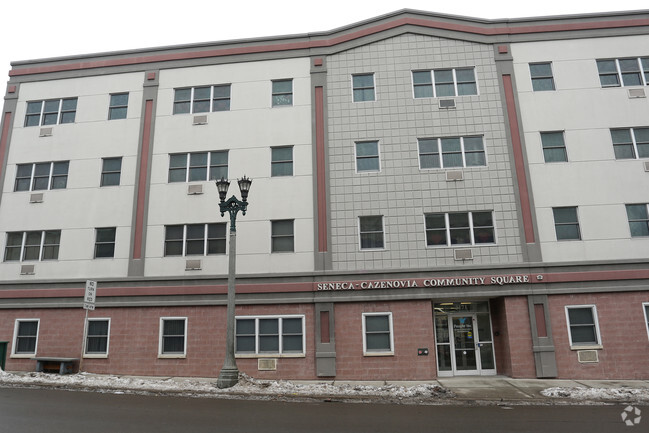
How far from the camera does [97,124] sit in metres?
20.4

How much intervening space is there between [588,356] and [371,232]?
28.7ft

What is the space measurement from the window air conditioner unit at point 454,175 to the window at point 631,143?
19.8ft

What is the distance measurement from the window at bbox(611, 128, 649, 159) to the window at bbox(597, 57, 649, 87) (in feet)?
6.84

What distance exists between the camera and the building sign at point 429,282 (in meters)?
16.6

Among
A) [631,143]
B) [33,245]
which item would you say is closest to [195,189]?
[33,245]

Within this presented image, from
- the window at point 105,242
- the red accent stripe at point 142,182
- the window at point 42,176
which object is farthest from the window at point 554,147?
the window at point 42,176

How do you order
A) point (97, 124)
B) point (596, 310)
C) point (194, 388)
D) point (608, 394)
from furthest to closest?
point (97, 124)
point (596, 310)
point (194, 388)
point (608, 394)

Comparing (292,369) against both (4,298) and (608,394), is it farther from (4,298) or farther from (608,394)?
(4,298)

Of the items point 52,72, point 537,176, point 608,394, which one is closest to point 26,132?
point 52,72

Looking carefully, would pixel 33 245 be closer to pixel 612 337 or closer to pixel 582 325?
pixel 582 325

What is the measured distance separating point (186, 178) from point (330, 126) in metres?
6.48

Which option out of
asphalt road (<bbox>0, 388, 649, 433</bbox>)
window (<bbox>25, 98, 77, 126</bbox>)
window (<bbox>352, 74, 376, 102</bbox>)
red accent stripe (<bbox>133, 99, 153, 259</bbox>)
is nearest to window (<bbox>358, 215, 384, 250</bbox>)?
window (<bbox>352, 74, 376, 102</bbox>)

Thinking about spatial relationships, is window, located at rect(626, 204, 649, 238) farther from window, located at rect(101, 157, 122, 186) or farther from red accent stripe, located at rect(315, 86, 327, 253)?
window, located at rect(101, 157, 122, 186)

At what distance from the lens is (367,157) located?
18688 millimetres
